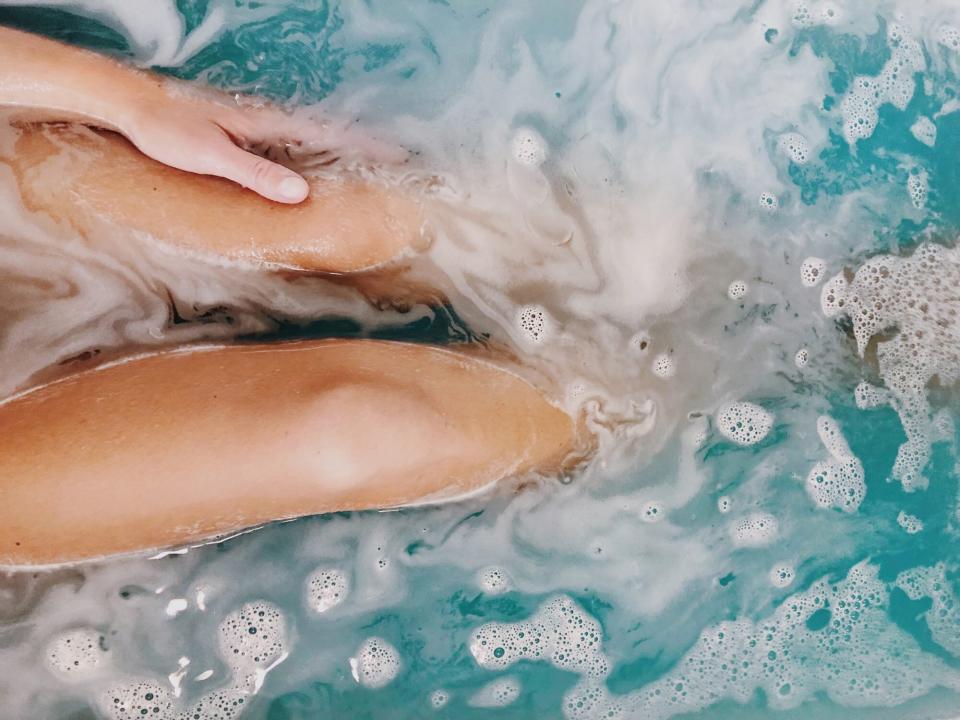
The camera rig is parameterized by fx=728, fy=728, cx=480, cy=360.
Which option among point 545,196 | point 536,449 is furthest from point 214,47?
point 536,449

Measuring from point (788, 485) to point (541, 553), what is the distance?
497mm

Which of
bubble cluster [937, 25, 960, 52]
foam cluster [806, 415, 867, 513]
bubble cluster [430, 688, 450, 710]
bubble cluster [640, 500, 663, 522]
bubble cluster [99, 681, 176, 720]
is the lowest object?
bubble cluster [99, 681, 176, 720]

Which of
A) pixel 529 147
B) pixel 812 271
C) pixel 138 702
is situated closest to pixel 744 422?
pixel 812 271

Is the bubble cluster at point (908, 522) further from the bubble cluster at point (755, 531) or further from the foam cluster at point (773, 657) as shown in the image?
the bubble cluster at point (755, 531)

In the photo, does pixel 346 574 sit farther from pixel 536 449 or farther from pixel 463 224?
pixel 463 224

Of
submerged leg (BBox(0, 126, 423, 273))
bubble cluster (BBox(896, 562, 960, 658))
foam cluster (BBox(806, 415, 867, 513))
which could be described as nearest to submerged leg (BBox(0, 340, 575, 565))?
submerged leg (BBox(0, 126, 423, 273))

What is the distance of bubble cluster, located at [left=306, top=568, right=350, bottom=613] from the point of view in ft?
4.34

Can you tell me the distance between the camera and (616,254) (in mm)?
1370

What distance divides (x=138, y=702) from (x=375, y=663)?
414mm

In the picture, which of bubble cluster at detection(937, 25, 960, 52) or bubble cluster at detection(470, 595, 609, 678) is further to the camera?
bubble cluster at detection(937, 25, 960, 52)

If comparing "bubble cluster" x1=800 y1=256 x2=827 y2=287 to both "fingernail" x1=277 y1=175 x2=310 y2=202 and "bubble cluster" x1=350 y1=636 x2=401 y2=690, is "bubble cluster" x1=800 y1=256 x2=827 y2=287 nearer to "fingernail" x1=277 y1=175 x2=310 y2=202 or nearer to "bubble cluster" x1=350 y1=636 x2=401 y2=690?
"fingernail" x1=277 y1=175 x2=310 y2=202

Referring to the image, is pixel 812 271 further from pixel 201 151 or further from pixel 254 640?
pixel 254 640

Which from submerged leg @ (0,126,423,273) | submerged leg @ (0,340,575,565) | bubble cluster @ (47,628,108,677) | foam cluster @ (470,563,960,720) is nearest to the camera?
submerged leg @ (0,340,575,565)

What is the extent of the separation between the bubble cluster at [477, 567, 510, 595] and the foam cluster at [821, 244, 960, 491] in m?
0.79
